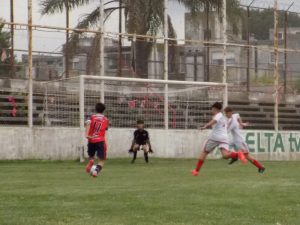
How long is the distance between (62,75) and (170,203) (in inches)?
760

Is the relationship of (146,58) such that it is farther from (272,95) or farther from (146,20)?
(272,95)

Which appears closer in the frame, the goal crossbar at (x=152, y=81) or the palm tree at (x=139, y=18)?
the goal crossbar at (x=152, y=81)

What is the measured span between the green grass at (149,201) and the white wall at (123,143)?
971 centimetres

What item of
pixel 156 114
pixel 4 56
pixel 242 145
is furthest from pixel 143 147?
pixel 4 56

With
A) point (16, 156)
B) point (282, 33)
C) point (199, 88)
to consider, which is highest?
point (282, 33)

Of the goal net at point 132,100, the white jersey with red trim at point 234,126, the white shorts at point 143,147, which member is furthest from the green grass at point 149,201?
the goal net at point 132,100

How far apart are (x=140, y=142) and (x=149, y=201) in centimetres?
1584

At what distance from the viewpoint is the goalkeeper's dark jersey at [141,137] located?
27531 mm

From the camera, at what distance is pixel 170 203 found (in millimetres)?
11445

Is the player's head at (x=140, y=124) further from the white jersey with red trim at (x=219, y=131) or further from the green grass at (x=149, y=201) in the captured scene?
the green grass at (x=149, y=201)

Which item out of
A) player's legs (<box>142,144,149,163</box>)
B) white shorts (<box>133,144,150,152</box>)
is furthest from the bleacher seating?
player's legs (<box>142,144,149,163</box>)

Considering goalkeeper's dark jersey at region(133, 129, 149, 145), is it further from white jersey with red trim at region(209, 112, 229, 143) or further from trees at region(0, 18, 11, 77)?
white jersey with red trim at region(209, 112, 229, 143)

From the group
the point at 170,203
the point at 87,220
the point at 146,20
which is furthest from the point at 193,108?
the point at 87,220

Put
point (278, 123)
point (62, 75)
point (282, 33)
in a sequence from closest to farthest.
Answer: point (62, 75)
point (278, 123)
point (282, 33)
